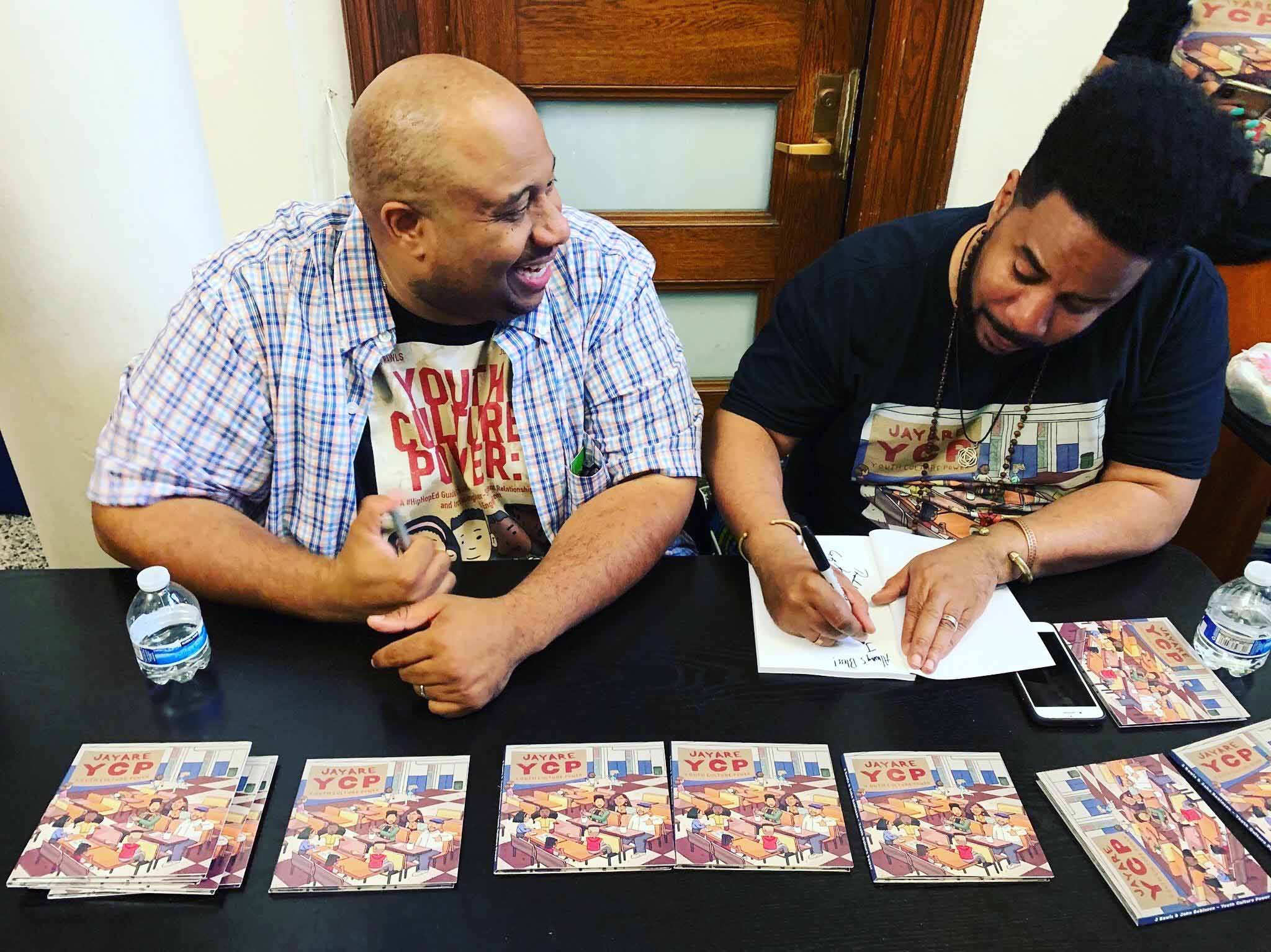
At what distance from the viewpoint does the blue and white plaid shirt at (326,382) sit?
3.95ft

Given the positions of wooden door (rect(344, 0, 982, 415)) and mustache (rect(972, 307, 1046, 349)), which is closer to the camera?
mustache (rect(972, 307, 1046, 349))

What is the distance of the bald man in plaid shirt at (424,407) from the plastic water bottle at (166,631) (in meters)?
0.06

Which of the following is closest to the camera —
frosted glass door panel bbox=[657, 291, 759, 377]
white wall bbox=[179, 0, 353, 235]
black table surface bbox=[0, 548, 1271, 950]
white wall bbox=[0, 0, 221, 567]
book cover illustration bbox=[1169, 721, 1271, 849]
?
black table surface bbox=[0, 548, 1271, 950]

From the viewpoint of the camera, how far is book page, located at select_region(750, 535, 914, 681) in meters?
1.04

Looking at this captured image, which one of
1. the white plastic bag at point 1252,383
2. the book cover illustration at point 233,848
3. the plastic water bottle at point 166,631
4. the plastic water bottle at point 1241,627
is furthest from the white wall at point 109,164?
the white plastic bag at point 1252,383

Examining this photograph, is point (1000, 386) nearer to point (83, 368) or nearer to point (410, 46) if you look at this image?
point (410, 46)

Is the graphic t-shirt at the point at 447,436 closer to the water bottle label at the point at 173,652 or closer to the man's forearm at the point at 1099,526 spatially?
the water bottle label at the point at 173,652

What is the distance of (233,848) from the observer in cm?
82

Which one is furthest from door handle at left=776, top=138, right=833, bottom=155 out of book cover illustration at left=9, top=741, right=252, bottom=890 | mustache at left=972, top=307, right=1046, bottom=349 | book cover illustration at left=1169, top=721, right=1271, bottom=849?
book cover illustration at left=9, top=741, right=252, bottom=890

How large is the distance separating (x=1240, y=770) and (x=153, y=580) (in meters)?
1.21

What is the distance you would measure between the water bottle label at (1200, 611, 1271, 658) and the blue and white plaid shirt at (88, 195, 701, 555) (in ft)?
2.32

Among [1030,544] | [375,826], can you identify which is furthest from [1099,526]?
[375,826]

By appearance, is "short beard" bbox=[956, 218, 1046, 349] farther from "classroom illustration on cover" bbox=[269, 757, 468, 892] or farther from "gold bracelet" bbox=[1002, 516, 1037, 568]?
"classroom illustration on cover" bbox=[269, 757, 468, 892]
